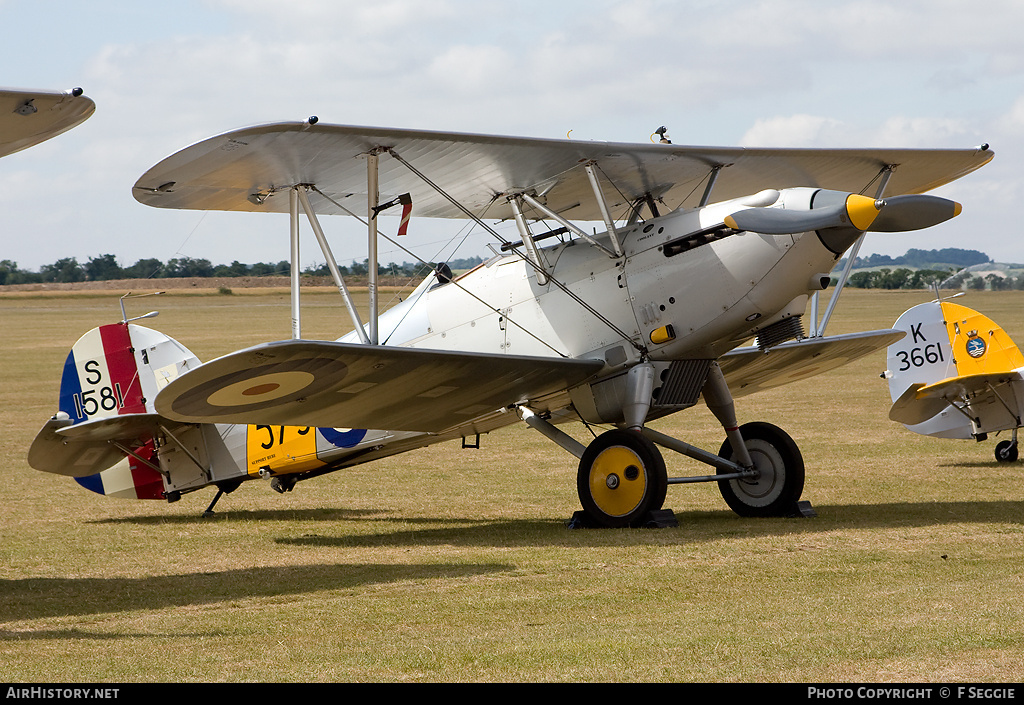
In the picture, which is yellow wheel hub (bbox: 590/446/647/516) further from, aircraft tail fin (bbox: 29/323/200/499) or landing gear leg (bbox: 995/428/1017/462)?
landing gear leg (bbox: 995/428/1017/462)

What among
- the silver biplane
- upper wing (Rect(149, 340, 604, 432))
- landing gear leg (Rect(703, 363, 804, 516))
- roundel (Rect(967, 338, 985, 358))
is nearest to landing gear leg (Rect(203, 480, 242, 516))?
the silver biplane

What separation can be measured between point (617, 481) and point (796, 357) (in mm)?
3235

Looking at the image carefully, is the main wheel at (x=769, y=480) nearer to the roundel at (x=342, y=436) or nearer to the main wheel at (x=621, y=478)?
the main wheel at (x=621, y=478)

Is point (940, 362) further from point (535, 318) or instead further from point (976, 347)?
point (535, 318)

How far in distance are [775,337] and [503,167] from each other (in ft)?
8.74

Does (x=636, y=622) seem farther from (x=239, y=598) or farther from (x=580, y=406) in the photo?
(x=580, y=406)

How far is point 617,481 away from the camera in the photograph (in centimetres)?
910

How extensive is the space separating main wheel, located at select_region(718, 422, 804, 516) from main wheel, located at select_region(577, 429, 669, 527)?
1.44 meters

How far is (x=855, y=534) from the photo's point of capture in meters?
8.71

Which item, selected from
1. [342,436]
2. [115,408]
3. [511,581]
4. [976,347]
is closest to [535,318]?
[342,436]

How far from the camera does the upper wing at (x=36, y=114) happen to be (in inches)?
208

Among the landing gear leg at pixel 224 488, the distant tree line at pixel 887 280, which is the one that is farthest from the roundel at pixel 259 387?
the distant tree line at pixel 887 280

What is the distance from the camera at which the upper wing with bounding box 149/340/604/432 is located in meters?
7.89

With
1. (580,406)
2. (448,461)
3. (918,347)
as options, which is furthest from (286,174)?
(918,347)
